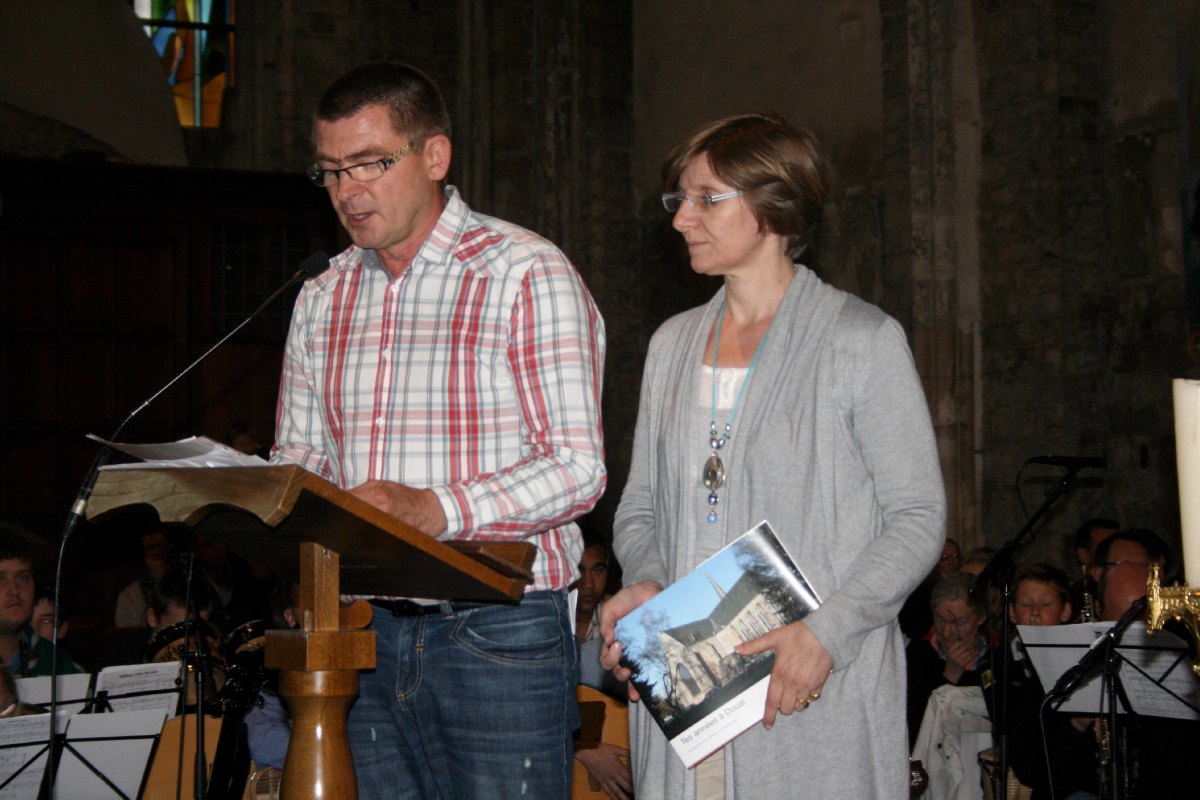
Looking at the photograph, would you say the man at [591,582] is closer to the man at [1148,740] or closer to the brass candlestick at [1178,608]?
the man at [1148,740]

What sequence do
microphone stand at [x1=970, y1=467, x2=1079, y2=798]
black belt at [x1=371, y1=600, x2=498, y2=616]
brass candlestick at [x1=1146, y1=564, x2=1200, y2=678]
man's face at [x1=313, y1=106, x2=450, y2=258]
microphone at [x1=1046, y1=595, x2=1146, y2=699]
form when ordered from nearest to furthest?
1. brass candlestick at [x1=1146, y1=564, x2=1200, y2=678]
2. black belt at [x1=371, y1=600, x2=498, y2=616]
3. man's face at [x1=313, y1=106, x2=450, y2=258]
4. microphone at [x1=1046, y1=595, x2=1146, y2=699]
5. microphone stand at [x1=970, y1=467, x2=1079, y2=798]

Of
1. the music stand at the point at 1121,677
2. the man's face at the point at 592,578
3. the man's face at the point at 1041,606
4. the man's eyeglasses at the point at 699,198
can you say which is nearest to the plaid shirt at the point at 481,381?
the man's eyeglasses at the point at 699,198

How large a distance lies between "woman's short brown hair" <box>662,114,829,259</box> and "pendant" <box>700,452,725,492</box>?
42 centimetres

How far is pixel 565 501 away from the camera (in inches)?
91.0

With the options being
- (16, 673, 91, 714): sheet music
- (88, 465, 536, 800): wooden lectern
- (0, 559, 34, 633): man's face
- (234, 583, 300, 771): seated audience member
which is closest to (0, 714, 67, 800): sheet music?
(16, 673, 91, 714): sheet music

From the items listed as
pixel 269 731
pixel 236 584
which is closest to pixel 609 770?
pixel 269 731

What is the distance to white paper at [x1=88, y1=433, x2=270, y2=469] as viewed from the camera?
6.23 ft

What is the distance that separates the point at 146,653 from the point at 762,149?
4206 mm

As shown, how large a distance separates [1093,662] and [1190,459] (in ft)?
10.5

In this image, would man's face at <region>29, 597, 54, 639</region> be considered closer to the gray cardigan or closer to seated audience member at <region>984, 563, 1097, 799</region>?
seated audience member at <region>984, 563, 1097, 799</region>

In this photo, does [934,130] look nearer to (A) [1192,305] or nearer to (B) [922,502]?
(A) [1192,305]

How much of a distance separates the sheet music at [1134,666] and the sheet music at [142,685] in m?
3.10

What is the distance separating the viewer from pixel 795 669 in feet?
6.94

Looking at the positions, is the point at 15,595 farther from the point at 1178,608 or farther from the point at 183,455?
the point at 1178,608
